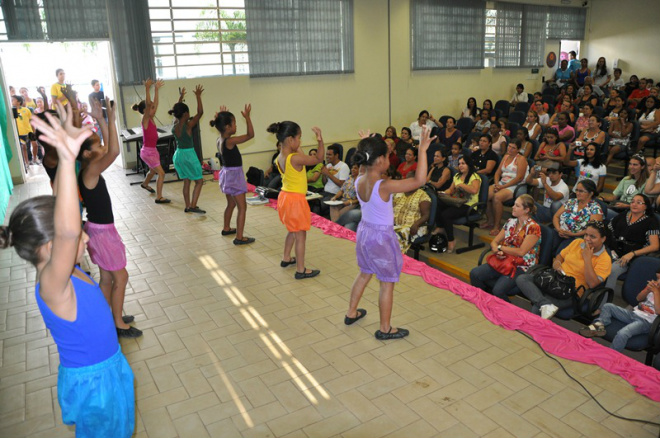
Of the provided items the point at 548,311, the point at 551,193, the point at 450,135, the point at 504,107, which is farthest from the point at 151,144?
the point at 504,107

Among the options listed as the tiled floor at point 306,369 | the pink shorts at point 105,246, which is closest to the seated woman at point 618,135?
the tiled floor at point 306,369

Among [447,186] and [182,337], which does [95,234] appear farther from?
[447,186]

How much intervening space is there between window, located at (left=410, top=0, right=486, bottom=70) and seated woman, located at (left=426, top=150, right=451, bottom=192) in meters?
6.21

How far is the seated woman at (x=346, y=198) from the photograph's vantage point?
7.08 meters

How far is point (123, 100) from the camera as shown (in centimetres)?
984

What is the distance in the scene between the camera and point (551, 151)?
7.92 m

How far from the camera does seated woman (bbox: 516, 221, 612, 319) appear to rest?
424 cm

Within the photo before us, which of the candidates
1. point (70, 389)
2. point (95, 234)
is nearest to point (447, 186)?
point (95, 234)

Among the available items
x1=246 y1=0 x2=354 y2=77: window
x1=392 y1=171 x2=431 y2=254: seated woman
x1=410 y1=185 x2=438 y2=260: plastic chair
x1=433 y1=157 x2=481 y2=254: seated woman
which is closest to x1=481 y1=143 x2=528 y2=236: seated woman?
x1=433 y1=157 x2=481 y2=254: seated woman

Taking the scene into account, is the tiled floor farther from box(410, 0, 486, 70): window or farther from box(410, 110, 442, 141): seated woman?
box(410, 0, 486, 70): window

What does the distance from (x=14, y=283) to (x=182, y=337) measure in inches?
94.7

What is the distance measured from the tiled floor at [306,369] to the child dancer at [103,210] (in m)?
0.53

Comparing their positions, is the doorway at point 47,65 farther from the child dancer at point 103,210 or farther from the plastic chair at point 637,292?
the plastic chair at point 637,292

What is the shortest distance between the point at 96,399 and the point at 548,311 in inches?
137
